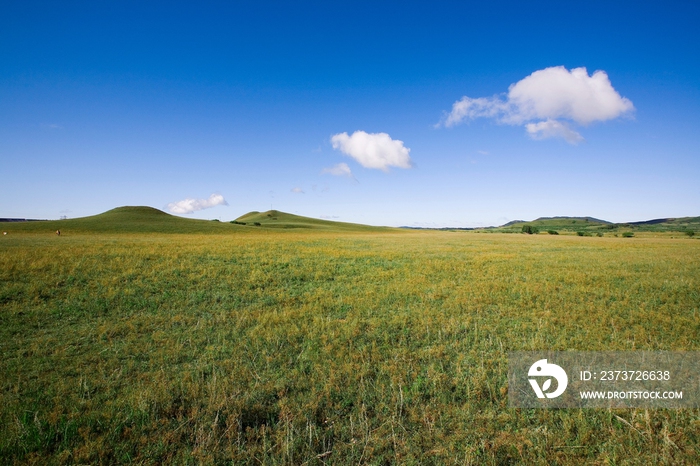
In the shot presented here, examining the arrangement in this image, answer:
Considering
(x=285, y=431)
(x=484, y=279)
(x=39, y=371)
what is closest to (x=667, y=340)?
(x=484, y=279)

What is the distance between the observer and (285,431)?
570 cm

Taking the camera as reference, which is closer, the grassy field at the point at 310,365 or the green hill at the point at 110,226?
the grassy field at the point at 310,365

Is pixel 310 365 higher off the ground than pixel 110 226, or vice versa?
pixel 110 226

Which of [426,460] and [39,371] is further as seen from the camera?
[39,371]

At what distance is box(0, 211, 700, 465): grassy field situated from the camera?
5.33m

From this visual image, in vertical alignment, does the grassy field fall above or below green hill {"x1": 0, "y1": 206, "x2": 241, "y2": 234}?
below

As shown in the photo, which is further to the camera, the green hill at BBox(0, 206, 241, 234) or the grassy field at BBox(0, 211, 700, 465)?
the green hill at BBox(0, 206, 241, 234)

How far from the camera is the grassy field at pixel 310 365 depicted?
5332 mm

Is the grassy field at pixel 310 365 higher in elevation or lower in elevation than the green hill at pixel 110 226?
lower

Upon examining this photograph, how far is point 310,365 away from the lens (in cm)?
827

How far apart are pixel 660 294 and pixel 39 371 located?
24428 millimetres

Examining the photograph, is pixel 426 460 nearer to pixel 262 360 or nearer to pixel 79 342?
pixel 262 360

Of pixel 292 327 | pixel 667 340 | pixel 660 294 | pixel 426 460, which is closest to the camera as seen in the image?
pixel 426 460

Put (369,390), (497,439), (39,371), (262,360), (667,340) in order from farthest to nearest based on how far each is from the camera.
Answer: (667,340), (262,360), (39,371), (369,390), (497,439)
